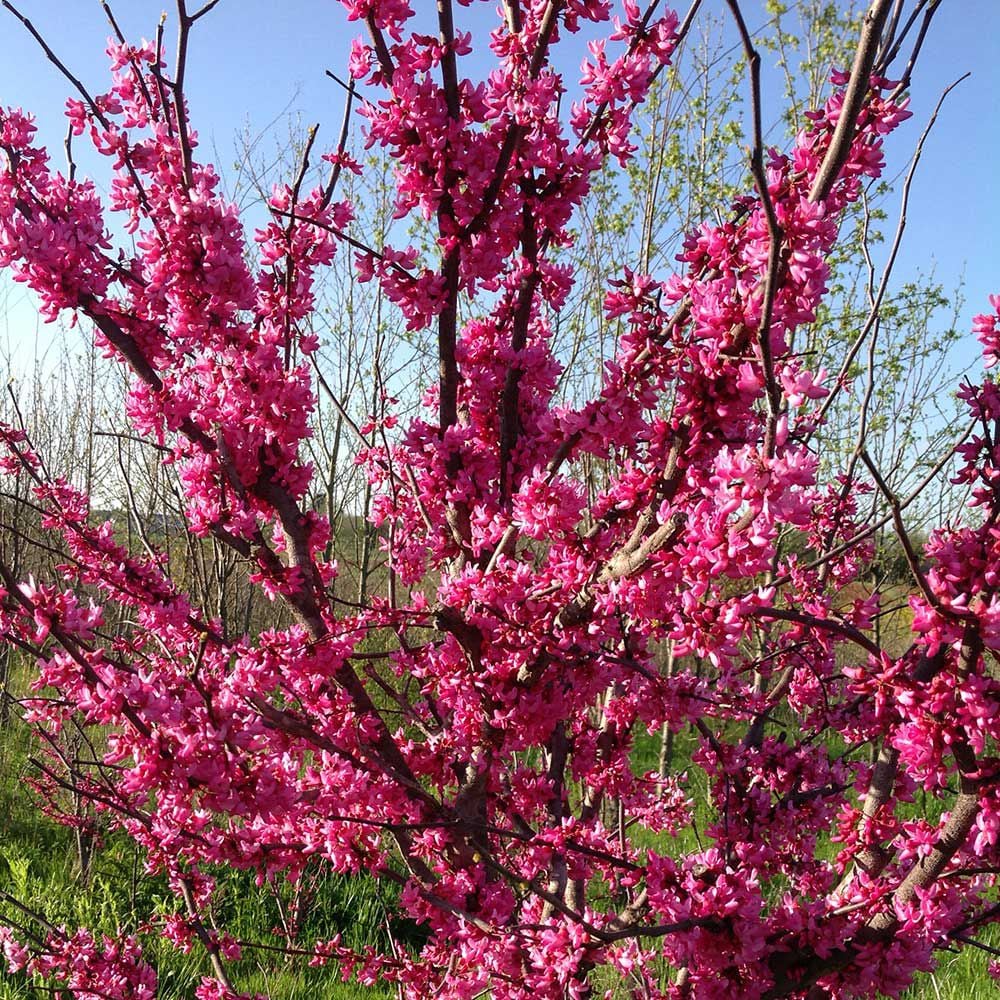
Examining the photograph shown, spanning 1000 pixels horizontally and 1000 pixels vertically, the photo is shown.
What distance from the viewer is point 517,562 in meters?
2.14

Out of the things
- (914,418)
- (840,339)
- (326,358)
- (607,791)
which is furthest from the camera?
(326,358)

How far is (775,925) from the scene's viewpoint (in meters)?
1.98

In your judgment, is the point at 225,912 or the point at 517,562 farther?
the point at 225,912

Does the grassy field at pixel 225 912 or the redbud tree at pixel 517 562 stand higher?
the redbud tree at pixel 517 562

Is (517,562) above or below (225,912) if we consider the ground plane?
above

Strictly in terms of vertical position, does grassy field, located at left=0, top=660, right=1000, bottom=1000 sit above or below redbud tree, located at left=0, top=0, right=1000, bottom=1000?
below

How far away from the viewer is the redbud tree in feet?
4.97

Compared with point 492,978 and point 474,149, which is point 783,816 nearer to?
point 492,978

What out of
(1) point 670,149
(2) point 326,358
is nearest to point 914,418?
(1) point 670,149

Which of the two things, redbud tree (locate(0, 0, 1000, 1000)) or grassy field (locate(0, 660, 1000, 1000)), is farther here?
grassy field (locate(0, 660, 1000, 1000))

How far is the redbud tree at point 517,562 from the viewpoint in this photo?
1.52 metres

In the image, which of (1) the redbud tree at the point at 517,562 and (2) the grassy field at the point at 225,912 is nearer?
(1) the redbud tree at the point at 517,562

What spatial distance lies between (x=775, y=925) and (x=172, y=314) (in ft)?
7.26

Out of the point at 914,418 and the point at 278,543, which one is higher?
the point at 914,418
